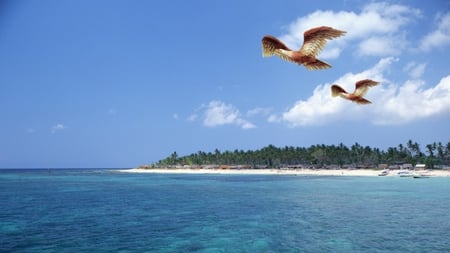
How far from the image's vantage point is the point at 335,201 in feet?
150

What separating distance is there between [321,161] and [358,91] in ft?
517

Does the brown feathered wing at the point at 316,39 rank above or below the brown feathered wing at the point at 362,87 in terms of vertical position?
above

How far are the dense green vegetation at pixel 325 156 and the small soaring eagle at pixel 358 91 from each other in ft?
437

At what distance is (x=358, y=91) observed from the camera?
179 inches

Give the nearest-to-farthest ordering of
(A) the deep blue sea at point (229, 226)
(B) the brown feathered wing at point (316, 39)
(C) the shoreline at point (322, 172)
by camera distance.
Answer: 1. (B) the brown feathered wing at point (316, 39)
2. (A) the deep blue sea at point (229, 226)
3. (C) the shoreline at point (322, 172)

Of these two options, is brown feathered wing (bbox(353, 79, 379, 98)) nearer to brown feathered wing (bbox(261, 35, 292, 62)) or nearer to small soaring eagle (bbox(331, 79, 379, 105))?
small soaring eagle (bbox(331, 79, 379, 105))

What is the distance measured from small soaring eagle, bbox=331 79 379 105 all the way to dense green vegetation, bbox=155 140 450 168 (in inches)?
5239

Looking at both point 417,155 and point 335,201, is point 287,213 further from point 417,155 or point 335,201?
point 417,155

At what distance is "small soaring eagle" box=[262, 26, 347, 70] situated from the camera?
11.7ft

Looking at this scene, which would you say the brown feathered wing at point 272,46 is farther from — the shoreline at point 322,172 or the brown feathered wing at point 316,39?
the shoreline at point 322,172

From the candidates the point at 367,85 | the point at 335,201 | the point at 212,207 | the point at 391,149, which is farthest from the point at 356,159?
the point at 367,85

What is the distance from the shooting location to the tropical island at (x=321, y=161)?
13012 cm

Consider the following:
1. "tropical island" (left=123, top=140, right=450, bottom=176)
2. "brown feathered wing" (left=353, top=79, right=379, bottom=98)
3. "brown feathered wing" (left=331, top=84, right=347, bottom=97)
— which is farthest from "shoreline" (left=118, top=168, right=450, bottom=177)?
"brown feathered wing" (left=331, top=84, right=347, bottom=97)

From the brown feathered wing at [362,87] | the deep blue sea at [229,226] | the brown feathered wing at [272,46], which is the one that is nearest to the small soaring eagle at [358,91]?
the brown feathered wing at [362,87]
